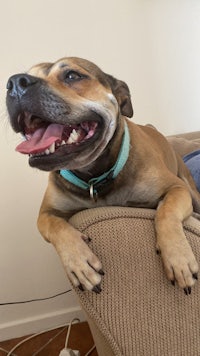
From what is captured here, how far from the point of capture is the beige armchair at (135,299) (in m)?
0.75

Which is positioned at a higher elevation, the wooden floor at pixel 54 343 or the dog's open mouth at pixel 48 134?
the dog's open mouth at pixel 48 134

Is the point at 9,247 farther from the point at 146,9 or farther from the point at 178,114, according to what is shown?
the point at 146,9

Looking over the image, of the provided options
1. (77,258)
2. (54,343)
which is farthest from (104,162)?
(54,343)

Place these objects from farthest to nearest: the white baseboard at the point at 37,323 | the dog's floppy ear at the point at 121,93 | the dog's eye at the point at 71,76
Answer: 1. the white baseboard at the point at 37,323
2. the dog's floppy ear at the point at 121,93
3. the dog's eye at the point at 71,76

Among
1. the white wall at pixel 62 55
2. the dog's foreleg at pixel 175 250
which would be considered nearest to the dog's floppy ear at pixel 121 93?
the dog's foreleg at pixel 175 250

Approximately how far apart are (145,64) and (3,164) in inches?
35.3

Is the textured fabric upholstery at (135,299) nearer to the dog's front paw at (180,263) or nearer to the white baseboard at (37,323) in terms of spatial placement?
the dog's front paw at (180,263)

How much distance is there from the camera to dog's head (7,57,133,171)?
914mm

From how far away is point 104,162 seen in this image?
1.13m

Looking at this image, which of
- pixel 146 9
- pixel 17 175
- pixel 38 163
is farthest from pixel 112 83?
pixel 146 9

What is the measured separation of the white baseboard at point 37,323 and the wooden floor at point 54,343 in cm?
3

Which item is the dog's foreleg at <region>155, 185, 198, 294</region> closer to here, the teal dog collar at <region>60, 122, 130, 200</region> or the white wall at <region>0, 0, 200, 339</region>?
the teal dog collar at <region>60, 122, 130, 200</region>

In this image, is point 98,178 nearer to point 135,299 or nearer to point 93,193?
point 93,193

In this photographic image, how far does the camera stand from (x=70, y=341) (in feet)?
6.12
